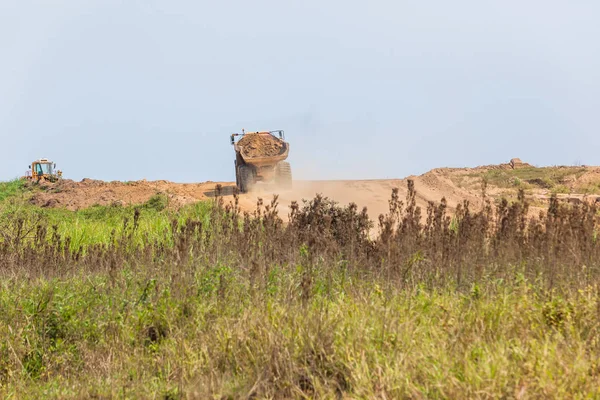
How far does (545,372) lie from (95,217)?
17.8 metres

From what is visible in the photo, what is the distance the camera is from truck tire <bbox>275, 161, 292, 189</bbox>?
83.5ft

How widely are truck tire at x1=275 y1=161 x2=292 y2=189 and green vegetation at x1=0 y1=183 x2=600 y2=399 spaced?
1616 centimetres

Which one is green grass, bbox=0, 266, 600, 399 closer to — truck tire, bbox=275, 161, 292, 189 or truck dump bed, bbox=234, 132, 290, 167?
truck dump bed, bbox=234, 132, 290, 167

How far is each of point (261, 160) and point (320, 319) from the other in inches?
780

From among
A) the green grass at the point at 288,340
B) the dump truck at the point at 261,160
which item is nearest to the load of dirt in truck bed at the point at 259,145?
the dump truck at the point at 261,160

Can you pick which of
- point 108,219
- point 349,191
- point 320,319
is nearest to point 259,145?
point 349,191

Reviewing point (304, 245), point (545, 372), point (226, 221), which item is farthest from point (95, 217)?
point (545, 372)

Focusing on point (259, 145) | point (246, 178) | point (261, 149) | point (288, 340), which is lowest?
point (288, 340)

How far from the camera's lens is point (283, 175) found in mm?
25547

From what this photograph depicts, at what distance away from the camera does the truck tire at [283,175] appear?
25.5 m

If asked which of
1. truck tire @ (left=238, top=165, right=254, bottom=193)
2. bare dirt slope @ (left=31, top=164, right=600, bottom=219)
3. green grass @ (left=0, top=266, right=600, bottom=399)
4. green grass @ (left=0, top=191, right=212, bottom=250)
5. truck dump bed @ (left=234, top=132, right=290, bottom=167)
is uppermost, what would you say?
truck dump bed @ (left=234, top=132, right=290, bottom=167)

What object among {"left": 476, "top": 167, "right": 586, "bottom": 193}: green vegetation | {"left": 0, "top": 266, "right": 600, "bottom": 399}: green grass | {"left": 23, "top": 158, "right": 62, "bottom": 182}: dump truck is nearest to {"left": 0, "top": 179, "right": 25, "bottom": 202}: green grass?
{"left": 23, "top": 158, "right": 62, "bottom": 182}: dump truck

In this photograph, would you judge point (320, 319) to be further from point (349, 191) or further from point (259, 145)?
point (259, 145)

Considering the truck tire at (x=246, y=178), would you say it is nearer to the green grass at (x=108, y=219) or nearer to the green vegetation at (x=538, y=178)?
the green grass at (x=108, y=219)
